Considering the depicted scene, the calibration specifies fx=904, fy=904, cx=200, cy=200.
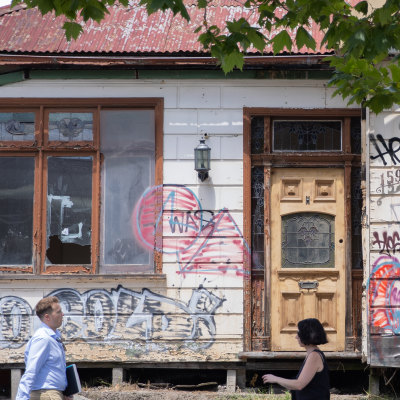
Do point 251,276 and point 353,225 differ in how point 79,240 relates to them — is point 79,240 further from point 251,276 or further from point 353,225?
point 353,225

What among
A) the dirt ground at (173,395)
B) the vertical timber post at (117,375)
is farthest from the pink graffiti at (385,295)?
the vertical timber post at (117,375)

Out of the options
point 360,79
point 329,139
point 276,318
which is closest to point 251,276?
point 276,318

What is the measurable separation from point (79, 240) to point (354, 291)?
355 centimetres

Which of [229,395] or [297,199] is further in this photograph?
[297,199]

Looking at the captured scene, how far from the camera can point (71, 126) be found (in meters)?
11.6

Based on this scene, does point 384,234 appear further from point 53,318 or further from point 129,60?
point 53,318

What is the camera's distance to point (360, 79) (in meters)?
8.03

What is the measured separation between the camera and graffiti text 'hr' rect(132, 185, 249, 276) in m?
11.4

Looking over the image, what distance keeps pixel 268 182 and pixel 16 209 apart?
324 centimetres

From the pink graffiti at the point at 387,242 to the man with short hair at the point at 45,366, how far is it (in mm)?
4791

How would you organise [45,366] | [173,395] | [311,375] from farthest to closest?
1. [173,395]
2. [45,366]
3. [311,375]

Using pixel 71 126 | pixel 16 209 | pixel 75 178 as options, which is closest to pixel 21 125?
pixel 71 126

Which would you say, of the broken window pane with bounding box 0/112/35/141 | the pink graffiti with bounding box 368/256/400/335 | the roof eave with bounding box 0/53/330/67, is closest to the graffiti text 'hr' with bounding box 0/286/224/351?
the pink graffiti with bounding box 368/256/400/335

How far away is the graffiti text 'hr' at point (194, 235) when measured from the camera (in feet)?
37.2
